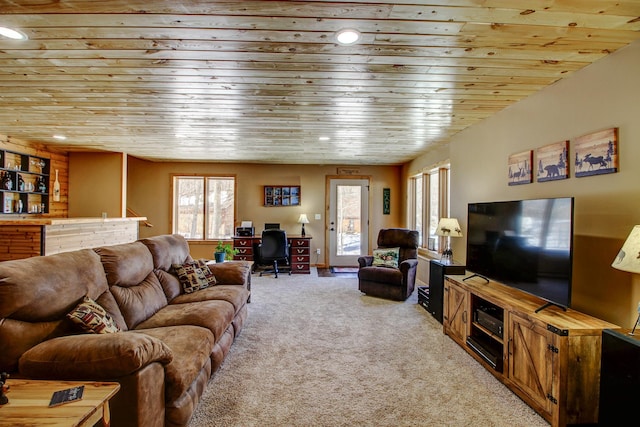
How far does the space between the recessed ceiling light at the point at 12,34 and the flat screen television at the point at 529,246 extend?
365cm

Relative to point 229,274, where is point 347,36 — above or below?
above

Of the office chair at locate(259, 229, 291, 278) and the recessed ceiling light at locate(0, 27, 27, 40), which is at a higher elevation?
the recessed ceiling light at locate(0, 27, 27, 40)

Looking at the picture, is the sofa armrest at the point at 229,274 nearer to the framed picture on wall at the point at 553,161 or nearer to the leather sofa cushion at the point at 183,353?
the leather sofa cushion at the point at 183,353

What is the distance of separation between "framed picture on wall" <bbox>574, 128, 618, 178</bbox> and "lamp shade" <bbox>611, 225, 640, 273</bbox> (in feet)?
2.08

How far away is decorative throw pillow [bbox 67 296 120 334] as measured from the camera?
1.77 m

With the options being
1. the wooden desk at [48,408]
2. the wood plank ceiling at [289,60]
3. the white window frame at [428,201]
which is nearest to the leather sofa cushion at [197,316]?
the wooden desk at [48,408]

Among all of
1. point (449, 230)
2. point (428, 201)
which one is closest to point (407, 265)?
point (449, 230)

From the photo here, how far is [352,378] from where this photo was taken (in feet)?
8.00

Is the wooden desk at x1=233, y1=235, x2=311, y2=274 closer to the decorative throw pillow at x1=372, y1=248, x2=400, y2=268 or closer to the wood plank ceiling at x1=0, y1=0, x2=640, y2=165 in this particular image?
the decorative throw pillow at x1=372, y1=248, x2=400, y2=268

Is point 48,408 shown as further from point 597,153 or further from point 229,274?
point 597,153

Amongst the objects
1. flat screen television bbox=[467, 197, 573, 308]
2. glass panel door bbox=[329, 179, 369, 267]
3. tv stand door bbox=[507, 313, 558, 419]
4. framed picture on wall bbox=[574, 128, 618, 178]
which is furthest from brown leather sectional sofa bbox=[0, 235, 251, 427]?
glass panel door bbox=[329, 179, 369, 267]

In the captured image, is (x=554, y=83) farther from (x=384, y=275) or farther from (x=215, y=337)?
(x=215, y=337)

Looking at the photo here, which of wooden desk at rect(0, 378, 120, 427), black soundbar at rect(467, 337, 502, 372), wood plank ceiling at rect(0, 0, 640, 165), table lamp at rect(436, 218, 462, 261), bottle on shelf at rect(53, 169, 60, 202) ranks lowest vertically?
black soundbar at rect(467, 337, 502, 372)

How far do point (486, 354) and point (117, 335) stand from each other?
2.65 metres
